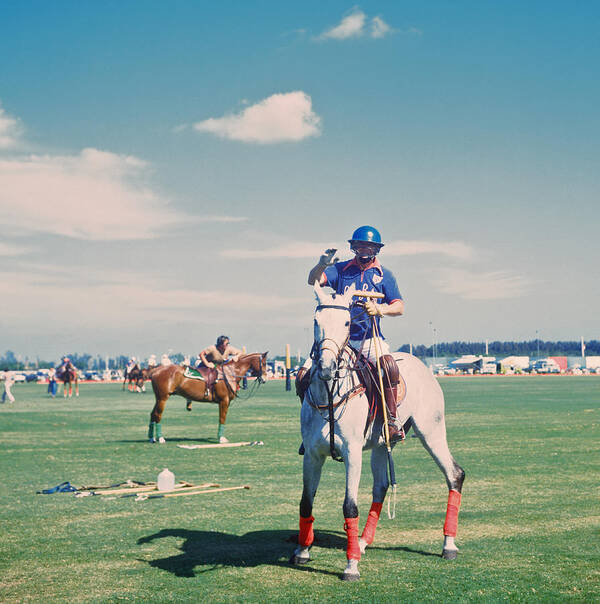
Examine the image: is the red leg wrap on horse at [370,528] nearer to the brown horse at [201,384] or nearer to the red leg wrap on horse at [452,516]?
the red leg wrap on horse at [452,516]

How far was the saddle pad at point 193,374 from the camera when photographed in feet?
65.4

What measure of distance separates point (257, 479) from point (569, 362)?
449 ft

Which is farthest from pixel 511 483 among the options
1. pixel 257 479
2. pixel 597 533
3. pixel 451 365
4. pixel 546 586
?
pixel 451 365

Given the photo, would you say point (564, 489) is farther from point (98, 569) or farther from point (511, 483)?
point (98, 569)

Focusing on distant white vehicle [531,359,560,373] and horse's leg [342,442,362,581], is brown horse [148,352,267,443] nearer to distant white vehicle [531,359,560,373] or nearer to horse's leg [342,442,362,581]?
horse's leg [342,442,362,581]

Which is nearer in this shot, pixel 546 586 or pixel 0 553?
pixel 546 586

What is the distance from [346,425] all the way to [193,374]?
530 inches

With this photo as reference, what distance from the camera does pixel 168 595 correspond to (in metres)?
6.46

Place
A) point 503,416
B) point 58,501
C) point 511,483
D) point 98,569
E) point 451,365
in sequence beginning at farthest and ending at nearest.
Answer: point 451,365, point 503,416, point 511,483, point 58,501, point 98,569

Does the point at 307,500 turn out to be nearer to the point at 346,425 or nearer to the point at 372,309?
the point at 346,425

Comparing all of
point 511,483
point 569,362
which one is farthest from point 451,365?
point 511,483

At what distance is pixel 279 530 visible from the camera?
8.98m

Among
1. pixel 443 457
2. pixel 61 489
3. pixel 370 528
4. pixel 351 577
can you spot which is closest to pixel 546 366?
pixel 61 489

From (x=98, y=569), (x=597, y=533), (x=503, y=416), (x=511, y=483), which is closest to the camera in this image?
(x=98, y=569)
